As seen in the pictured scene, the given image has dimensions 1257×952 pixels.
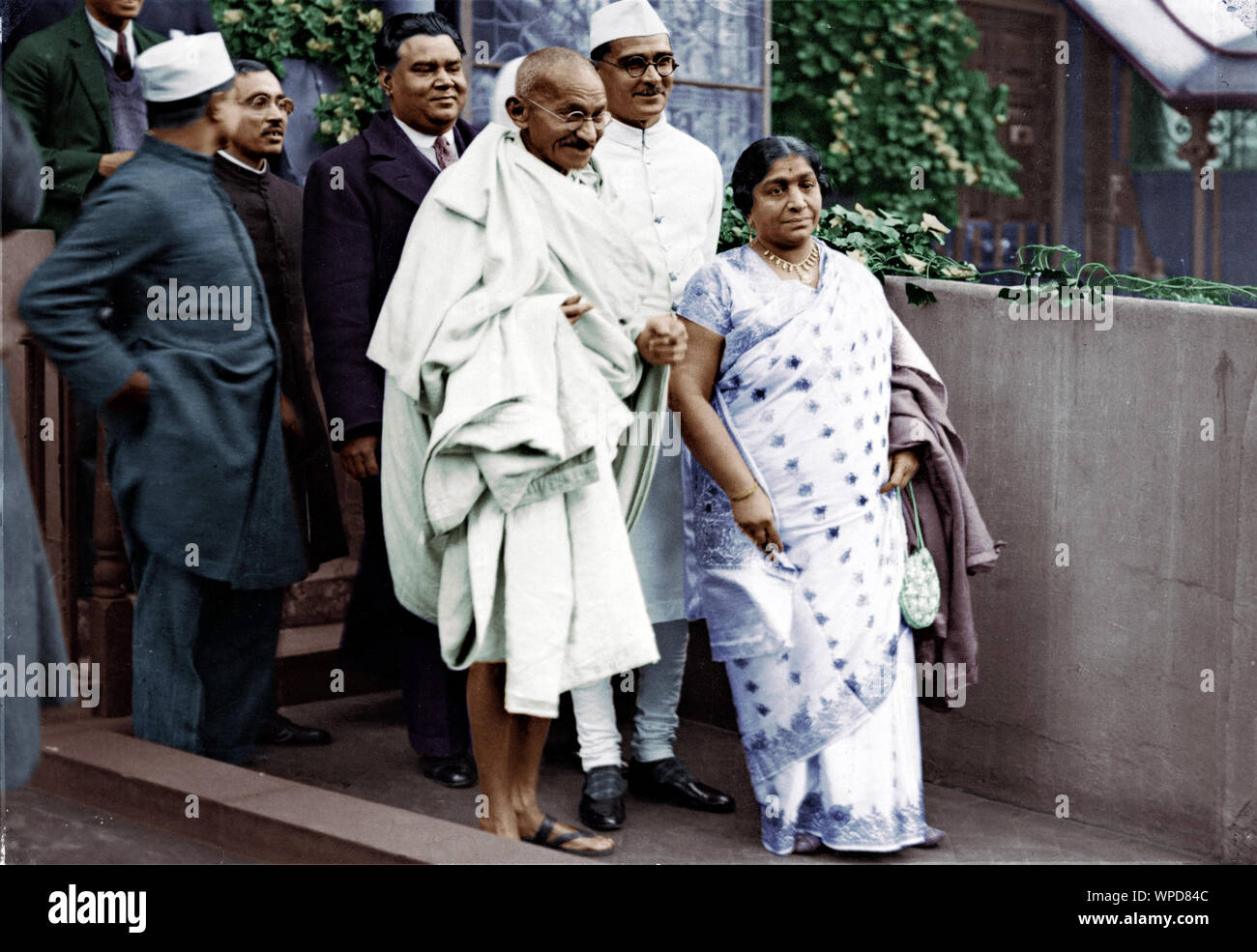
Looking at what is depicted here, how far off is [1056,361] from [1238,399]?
62cm

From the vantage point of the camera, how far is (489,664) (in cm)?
469

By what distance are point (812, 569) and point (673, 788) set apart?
33.0 inches

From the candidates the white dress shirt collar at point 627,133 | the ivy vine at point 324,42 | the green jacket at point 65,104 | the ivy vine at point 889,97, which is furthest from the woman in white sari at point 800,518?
the ivy vine at point 889,97

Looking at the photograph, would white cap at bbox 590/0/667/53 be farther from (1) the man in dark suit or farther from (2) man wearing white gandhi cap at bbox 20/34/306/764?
(2) man wearing white gandhi cap at bbox 20/34/306/764

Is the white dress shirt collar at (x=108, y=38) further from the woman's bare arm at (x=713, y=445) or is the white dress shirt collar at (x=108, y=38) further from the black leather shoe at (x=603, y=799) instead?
the black leather shoe at (x=603, y=799)

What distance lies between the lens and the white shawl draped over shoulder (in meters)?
4.54

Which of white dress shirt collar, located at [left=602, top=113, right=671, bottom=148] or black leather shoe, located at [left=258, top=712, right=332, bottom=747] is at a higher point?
white dress shirt collar, located at [left=602, top=113, right=671, bottom=148]

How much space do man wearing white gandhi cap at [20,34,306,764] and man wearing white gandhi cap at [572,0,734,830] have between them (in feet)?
3.48

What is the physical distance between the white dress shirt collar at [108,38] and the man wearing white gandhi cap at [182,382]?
0.29 meters

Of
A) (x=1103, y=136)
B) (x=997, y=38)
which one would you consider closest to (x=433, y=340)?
(x=997, y=38)

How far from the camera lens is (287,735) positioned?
5785mm

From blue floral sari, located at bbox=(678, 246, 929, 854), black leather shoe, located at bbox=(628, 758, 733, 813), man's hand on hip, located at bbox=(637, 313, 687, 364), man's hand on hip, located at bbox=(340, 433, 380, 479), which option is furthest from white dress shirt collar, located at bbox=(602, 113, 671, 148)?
black leather shoe, located at bbox=(628, 758, 733, 813)

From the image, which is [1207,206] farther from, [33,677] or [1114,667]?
[33,677]

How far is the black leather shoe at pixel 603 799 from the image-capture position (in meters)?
5.14
